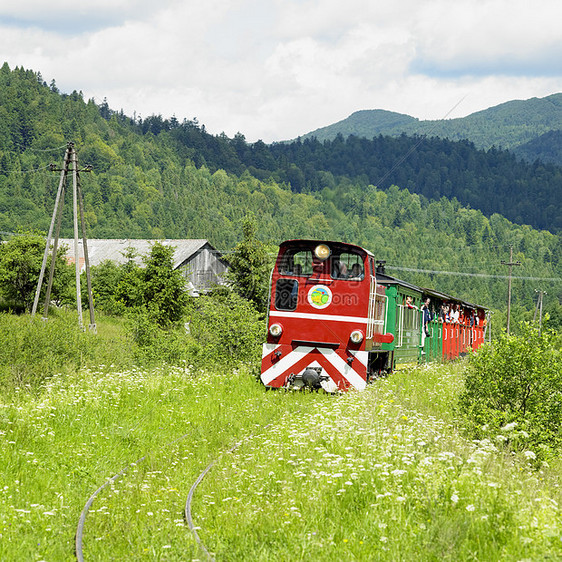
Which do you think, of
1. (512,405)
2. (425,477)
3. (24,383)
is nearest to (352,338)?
(512,405)

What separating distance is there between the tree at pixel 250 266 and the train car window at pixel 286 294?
3511 centimetres

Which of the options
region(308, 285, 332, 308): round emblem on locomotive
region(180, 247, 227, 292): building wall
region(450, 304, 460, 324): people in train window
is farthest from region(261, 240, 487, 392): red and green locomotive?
region(180, 247, 227, 292): building wall

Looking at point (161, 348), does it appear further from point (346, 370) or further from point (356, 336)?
point (356, 336)

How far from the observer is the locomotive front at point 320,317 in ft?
53.3

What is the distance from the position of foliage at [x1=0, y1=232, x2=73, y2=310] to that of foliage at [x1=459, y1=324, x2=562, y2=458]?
136 ft

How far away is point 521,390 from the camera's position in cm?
1105

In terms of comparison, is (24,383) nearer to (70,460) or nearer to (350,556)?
(70,460)

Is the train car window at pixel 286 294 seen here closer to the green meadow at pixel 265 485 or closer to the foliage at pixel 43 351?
the green meadow at pixel 265 485

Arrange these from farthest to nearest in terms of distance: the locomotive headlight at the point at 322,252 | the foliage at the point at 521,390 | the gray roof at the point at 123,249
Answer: the gray roof at the point at 123,249
the locomotive headlight at the point at 322,252
the foliage at the point at 521,390

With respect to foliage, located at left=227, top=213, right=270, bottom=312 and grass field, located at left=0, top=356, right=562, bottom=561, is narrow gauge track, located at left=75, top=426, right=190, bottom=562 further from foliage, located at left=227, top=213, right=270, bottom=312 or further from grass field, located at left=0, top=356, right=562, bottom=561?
foliage, located at left=227, top=213, right=270, bottom=312

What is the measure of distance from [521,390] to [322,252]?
6.76m

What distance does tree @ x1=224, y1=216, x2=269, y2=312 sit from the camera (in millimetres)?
52281

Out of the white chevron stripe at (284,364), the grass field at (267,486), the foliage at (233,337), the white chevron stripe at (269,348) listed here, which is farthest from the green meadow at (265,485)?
the foliage at (233,337)

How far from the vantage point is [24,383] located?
643 inches
